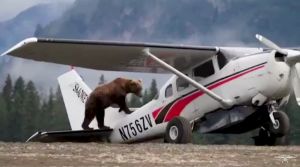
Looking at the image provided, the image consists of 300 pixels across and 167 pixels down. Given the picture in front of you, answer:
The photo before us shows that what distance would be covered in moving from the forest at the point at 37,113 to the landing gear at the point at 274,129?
24.7 metres

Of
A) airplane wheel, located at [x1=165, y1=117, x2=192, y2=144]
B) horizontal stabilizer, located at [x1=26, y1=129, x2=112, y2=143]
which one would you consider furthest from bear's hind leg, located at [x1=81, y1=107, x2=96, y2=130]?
airplane wheel, located at [x1=165, y1=117, x2=192, y2=144]

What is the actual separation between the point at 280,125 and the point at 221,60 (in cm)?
184

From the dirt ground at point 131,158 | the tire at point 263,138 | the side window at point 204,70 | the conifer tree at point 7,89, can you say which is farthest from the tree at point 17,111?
the dirt ground at point 131,158

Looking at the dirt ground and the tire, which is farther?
the tire

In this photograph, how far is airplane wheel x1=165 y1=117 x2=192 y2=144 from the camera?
41.8ft

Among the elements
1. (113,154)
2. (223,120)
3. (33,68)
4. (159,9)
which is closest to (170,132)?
(223,120)

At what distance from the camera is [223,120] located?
13.2 metres

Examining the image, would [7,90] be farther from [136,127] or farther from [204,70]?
[204,70]

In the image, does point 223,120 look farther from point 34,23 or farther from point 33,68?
point 34,23

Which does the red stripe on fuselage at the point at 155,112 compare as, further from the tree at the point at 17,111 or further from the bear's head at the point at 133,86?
the tree at the point at 17,111

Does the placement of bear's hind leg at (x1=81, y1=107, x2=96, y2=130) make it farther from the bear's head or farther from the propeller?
the propeller

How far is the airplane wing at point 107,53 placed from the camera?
12.8 m

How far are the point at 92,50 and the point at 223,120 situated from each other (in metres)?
2.99

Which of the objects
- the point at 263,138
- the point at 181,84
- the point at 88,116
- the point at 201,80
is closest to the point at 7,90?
the point at 88,116
